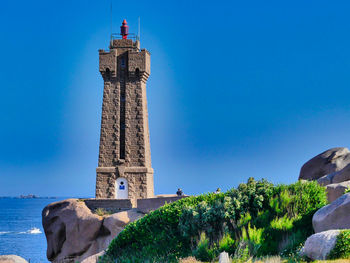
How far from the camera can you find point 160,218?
57.1 ft

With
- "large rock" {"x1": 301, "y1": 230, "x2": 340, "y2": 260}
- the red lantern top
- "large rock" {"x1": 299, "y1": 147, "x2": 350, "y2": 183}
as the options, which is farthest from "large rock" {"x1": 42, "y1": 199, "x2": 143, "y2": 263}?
the red lantern top

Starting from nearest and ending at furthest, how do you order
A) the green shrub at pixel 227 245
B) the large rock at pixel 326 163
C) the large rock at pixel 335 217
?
1. the large rock at pixel 335 217
2. the green shrub at pixel 227 245
3. the large rock at pixel 326 163

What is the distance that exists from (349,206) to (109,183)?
27.8 metres

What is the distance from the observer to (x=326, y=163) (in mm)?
27812

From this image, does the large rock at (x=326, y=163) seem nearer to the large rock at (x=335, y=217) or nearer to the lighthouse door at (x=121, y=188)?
the large rock at (x=335, y=217)

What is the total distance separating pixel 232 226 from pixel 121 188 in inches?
942

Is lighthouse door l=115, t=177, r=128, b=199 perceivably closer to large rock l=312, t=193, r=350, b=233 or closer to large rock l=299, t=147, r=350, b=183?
large rock l=299, t=147, r=350, b=183

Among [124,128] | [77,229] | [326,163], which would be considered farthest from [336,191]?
[124,128]

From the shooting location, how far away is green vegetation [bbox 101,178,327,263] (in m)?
14.5

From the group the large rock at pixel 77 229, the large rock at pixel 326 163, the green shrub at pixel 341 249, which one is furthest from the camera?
the large rock at pixel 77 229

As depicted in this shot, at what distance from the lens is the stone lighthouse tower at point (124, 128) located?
127 feet

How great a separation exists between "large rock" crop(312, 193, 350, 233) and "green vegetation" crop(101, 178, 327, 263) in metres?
0.86

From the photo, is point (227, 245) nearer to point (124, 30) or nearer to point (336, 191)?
point (336, 191)

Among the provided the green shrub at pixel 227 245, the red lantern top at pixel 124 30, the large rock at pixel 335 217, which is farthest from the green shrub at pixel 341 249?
the red lantern top at pixel 124 30
